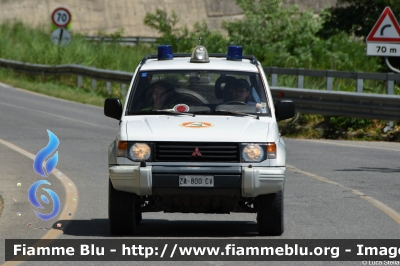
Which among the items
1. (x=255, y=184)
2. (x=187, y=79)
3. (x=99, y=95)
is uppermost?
(x=187, y=79)

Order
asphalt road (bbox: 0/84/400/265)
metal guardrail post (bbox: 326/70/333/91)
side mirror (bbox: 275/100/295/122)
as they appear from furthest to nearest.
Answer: metal guardrail post (bbox: 326/70/333/91) < side mirror (bbox: 275/100/295/122) < asphalt road (bbox: 0/84/400/265)

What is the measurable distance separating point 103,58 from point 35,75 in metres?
2.81

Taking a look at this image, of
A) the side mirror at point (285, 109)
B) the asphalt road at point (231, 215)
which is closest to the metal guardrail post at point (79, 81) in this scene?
the asphalt road at point (231, 215)

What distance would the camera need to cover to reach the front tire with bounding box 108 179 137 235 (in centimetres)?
906

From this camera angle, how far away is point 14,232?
30.7ft

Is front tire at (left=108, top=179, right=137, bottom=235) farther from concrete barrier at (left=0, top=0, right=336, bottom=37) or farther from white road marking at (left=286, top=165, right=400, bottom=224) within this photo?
concrete barrier at (left=0, top=0, right=336, bottom=37)

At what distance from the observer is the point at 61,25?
36.7m

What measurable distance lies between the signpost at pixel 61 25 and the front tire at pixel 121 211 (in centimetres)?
2722

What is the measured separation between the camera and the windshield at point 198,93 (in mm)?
9773

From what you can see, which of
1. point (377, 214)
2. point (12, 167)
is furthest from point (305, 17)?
point (377, 214)

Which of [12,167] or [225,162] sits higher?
[225,162]

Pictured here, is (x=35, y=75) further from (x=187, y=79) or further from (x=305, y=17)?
(x=187, y=79)

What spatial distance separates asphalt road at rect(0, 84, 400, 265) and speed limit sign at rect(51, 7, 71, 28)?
561 inches

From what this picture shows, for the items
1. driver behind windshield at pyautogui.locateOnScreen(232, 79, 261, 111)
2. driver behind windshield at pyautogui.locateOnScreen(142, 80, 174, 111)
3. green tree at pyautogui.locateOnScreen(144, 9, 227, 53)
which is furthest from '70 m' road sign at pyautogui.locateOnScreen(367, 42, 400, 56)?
green tree at pyautogui.locateOnScreen(144, 9, 227, 53)
